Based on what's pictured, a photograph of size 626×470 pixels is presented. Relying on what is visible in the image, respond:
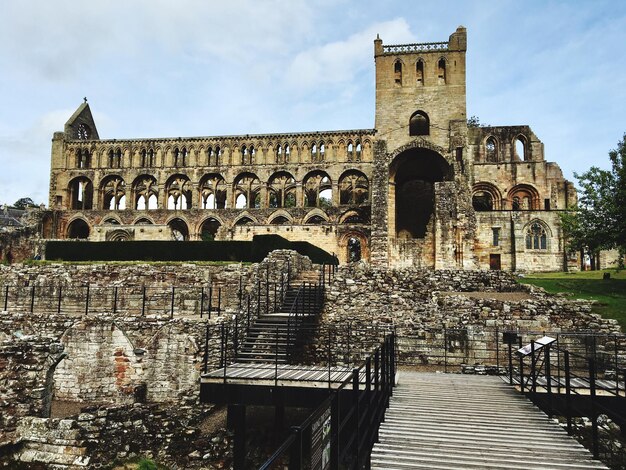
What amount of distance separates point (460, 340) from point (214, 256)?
1493 centimetres

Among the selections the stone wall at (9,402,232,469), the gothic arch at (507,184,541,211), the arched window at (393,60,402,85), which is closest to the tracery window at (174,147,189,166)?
the arched window at (393,60,402,85)

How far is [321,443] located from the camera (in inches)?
169

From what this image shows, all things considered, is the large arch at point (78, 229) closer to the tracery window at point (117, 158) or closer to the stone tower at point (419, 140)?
the tracery window at point (117, 158)

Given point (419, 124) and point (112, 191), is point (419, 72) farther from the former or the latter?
point (112, 191)

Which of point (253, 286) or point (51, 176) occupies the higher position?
point (51, 176)

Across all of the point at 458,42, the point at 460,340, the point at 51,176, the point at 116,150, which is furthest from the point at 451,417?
the point at 51,176

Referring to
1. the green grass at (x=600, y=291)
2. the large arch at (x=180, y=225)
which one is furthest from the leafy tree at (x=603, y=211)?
the large arch at (x=180, y=225)

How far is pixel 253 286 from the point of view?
62.7 feet

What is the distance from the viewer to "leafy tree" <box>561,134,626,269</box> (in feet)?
72.3

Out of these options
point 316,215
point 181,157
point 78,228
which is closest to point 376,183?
point 316,215

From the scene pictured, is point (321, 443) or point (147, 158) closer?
point (321, 443)

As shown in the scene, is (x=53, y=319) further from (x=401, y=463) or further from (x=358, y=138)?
(x=358, y=138)

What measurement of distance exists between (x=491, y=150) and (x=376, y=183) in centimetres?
1677

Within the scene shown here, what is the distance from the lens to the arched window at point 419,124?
124 feet
